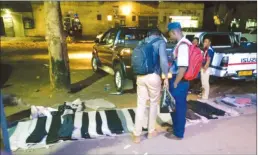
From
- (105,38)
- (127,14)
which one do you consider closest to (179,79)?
(105,38)

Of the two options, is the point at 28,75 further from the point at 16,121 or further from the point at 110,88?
the point at 16,121

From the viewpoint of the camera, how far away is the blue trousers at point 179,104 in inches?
160

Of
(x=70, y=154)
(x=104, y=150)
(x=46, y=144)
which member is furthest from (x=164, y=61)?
(x=46, y=144)

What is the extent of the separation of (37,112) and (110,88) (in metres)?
2.82

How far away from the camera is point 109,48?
7.86 metres

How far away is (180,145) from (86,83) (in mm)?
4901

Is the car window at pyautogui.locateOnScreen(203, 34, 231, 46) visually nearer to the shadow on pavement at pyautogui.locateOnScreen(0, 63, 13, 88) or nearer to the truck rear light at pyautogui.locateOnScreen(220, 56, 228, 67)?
the truck rear light at pyautogui.locateOnScreen(220, 56, 228, 67)

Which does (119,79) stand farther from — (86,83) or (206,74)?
(206,74)

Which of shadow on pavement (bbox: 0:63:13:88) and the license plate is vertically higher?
the license plate

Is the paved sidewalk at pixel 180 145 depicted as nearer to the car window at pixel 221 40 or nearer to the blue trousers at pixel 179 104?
the blue trousers at pixel 179 104

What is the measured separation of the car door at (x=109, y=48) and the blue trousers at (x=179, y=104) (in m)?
3.78

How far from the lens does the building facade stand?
29.4 meters

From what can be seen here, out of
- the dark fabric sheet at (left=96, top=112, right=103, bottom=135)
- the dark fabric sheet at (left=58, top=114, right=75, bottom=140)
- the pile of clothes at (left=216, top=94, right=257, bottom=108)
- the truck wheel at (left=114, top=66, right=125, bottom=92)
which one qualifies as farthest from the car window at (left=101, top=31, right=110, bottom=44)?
the pile of clothes at (left=216, top=94, right=257, bottom=108)

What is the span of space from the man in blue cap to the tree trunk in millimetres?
3784
